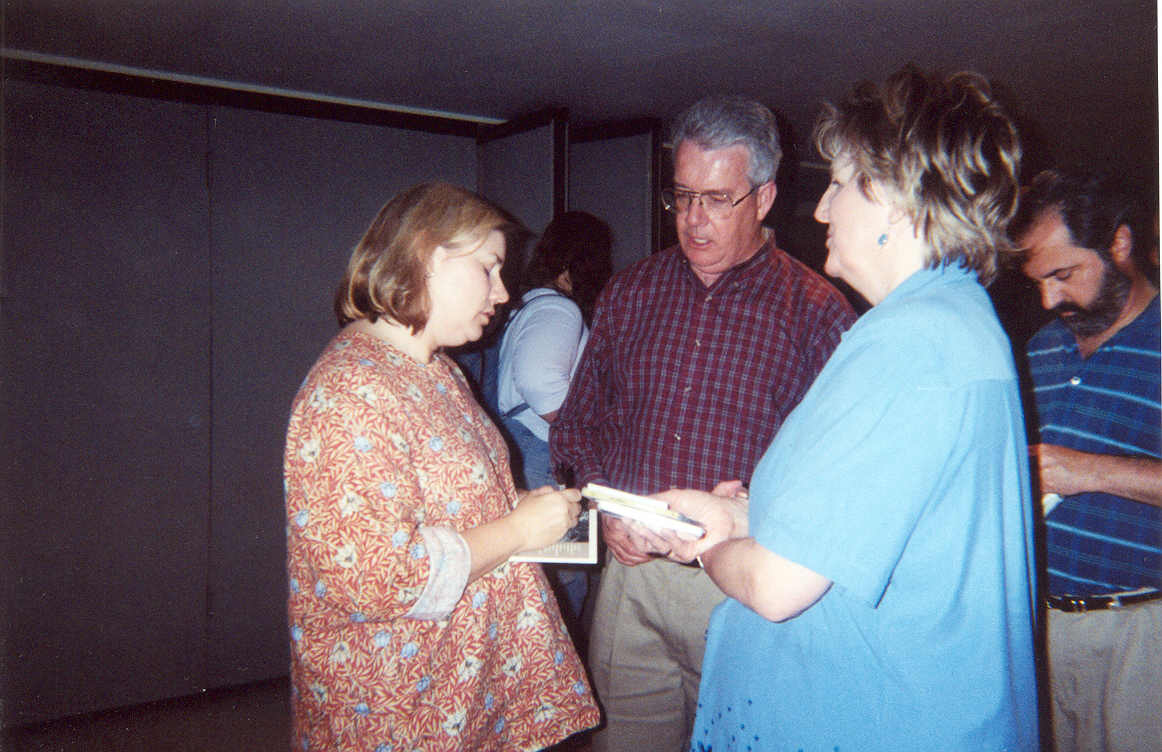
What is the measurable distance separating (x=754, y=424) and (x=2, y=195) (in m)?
2.96

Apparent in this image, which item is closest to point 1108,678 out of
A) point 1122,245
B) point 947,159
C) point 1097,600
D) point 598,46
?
point 1097,600

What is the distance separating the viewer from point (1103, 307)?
5.32 feet

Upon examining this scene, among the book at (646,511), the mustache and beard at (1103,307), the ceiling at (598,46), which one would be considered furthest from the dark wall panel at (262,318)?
the mustache and beard at (1103,307)

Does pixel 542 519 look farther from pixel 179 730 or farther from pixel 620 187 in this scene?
pixel 620 187

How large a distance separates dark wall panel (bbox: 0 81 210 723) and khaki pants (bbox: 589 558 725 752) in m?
2.18

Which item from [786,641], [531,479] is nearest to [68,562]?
[531,479]

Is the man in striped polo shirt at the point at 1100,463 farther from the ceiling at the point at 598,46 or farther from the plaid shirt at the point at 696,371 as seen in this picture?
the plaid shirt at the point at 696,371

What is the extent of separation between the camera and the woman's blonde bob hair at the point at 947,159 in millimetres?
960

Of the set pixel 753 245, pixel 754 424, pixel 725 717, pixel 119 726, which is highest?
pixel 753 245

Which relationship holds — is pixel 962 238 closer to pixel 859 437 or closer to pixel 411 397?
pixel 859 437

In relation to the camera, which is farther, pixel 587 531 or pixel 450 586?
pixel 587 531

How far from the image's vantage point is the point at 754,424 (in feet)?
5.90

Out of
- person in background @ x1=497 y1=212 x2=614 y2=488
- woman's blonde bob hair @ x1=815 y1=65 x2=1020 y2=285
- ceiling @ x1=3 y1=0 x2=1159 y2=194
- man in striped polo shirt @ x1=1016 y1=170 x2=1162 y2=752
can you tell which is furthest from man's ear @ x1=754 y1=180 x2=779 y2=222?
person in background @ x1=497 y1=212 x2=614 y2=488

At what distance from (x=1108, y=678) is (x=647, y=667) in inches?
40.9
